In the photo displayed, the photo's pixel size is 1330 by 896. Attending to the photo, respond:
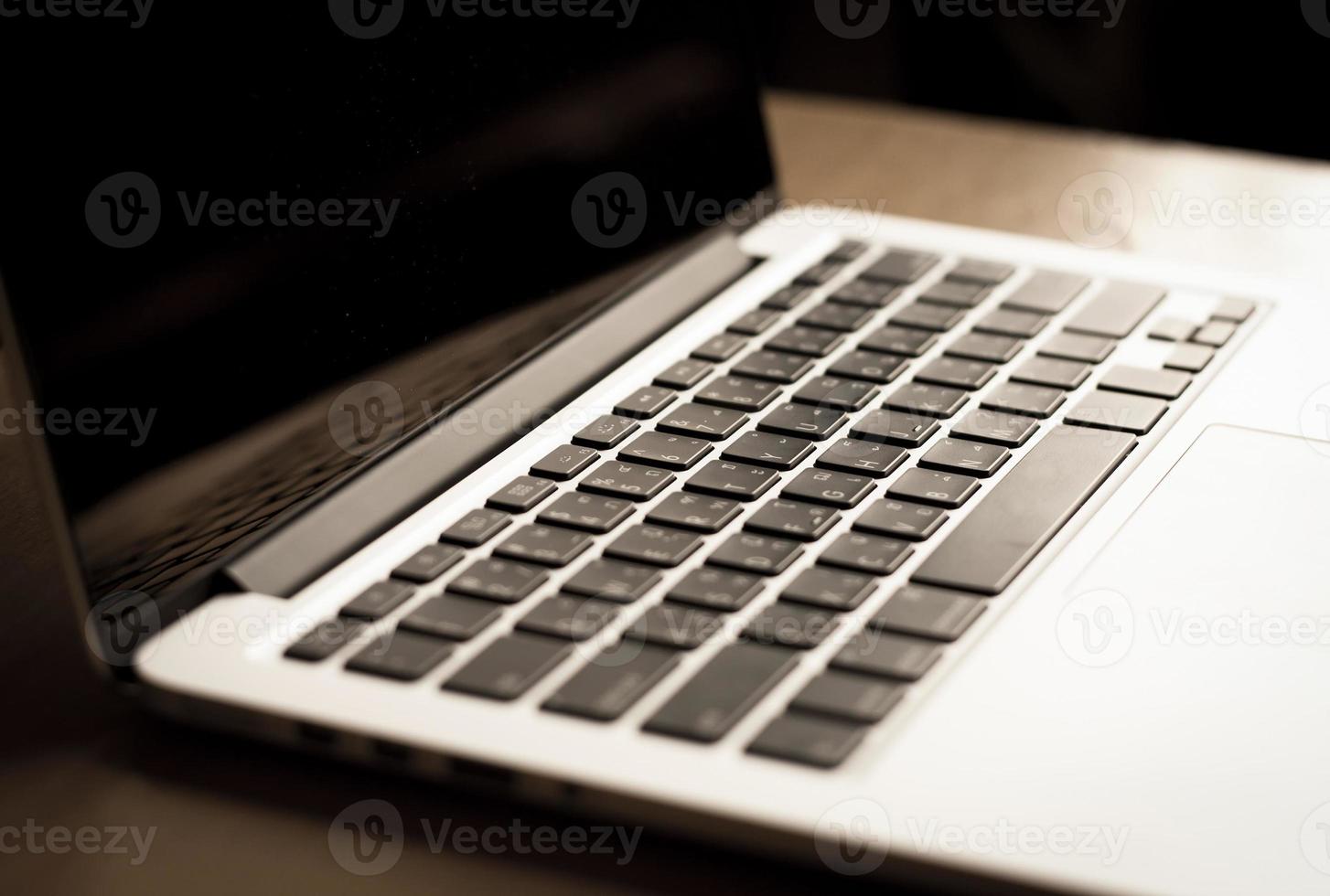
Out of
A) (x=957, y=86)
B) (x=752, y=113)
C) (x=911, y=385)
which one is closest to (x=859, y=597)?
(x=911, y=385)

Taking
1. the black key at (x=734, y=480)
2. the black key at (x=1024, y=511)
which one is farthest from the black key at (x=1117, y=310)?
the black key at (x=734, y=480)

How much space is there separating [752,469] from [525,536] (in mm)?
102

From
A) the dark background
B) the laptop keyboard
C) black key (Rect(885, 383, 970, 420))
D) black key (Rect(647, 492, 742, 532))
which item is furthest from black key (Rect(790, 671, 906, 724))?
the dark background

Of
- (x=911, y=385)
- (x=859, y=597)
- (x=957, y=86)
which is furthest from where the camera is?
(x=957, y=86)

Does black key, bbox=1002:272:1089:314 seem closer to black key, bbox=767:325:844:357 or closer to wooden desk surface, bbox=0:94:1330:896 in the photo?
black key, bbox=767:325:844:357

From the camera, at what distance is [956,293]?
756 millimetres

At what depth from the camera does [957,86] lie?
218 centimetres

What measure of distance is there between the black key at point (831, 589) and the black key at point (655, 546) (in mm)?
44

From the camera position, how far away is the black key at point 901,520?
55cm

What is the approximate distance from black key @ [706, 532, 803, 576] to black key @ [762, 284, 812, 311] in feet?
0.76

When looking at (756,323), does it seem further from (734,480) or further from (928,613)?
(928,613)

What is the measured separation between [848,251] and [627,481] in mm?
275

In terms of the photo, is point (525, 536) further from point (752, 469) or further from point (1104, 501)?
point (1104, 501)

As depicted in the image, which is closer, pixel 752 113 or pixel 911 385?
pixel 911 385
